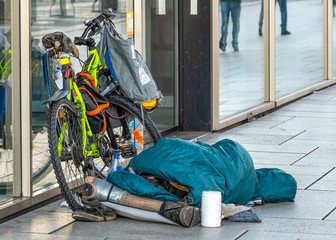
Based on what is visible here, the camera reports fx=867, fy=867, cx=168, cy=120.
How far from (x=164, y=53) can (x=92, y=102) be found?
3477mm

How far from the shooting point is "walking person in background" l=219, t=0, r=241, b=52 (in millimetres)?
10086

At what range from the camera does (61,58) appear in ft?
19.1

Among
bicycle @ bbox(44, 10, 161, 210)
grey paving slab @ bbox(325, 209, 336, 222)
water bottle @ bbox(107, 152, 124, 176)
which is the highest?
bicycle @ bbox(44, 10, 161, 210)

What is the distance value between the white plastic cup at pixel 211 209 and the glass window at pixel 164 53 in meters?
3.62

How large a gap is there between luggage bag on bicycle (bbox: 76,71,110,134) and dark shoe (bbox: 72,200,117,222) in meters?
0.65

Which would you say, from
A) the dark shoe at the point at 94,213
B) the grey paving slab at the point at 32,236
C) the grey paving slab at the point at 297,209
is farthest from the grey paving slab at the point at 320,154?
the grey paving slab at the point at 32,236

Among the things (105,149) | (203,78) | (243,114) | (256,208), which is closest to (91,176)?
(105,149)

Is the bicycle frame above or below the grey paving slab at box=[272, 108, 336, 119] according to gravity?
above

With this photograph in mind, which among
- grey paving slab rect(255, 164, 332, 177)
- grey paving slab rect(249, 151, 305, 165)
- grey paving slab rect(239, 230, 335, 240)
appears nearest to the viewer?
grey paving slab rect(239, 230, 335, 240)

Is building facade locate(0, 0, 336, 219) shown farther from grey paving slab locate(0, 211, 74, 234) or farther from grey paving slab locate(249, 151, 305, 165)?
grey paving slab locate(249, 151, 305, 165)

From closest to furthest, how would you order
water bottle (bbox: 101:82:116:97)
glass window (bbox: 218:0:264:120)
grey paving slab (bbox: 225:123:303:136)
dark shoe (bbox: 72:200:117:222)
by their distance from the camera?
1. dark shoe (bbox: 72:200:117:222)
2. water bottle (bbox: 101:82:116:97)
3. grey paving slab (bbox: 225:123:303:136)
4. glass window (bbox: 218:0:264:120)

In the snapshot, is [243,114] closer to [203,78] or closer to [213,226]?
[203,78]

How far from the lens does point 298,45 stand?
1345 cm

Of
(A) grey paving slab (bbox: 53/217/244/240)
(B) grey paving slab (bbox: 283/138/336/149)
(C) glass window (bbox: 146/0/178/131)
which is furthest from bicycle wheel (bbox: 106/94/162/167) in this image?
(B) grey paving slab (bbox: 283/138/336/149)
